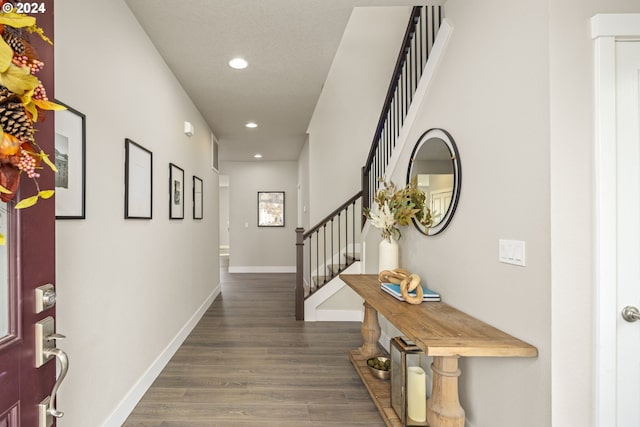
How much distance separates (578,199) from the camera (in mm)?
1321

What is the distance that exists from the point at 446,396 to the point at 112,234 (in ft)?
6.52

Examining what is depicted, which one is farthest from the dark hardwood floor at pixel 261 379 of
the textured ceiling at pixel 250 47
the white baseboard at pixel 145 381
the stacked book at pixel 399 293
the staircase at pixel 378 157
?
the textured ceiling at pixel 250 47

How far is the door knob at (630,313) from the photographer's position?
129cm

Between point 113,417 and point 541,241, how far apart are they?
7.95ft

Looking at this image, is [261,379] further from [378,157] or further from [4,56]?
[4,56]

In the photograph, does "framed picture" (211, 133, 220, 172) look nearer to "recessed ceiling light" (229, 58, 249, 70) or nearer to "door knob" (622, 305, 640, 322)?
"recessed ceiling light" (229, 58, 249, 70)

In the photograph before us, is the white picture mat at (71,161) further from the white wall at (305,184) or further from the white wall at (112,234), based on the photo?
the white wall at (305,184)

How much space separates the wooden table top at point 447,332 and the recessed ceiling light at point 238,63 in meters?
2.31

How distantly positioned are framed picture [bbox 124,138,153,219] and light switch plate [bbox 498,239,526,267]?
2.16 m

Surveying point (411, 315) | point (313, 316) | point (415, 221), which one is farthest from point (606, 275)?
point (313, 316)

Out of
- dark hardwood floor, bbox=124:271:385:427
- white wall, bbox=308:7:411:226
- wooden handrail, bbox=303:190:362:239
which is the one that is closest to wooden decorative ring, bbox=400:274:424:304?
dark hardwood floor, bbox=124:271:385:427

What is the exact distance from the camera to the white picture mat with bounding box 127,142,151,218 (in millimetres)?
2266

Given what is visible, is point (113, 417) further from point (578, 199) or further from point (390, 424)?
point (578, 199)

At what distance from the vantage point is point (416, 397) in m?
1.94
